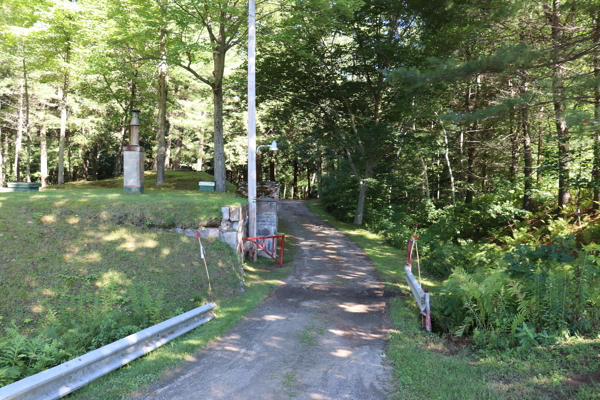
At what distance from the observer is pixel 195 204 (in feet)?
32.4

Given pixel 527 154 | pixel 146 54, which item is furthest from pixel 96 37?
pixel 527 154

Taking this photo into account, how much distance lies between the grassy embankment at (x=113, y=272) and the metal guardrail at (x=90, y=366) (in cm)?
12

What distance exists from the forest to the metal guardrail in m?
4.24

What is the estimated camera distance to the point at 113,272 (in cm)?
673

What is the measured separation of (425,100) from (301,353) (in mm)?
15154

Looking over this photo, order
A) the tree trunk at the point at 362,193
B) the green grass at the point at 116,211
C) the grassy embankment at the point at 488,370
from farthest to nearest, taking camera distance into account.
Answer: the tree trunk at the point at 362,193 < the green grass at the point at 116,211 < the grassy embankment at the point at 488,370

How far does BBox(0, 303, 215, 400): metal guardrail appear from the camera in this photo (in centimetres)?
315

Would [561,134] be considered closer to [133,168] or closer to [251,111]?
[251,111]

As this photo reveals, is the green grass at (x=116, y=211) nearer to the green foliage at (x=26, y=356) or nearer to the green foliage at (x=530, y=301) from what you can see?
the green foliage at (x=26, y=356)

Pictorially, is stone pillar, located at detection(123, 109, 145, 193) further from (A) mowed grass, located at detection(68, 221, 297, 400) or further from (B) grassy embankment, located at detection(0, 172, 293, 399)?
(A) mowed grass, located at detection(68, 221, 297, 400)

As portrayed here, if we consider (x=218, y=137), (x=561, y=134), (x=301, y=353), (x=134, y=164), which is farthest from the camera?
(x=218, y=137)

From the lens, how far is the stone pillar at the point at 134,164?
13.2m

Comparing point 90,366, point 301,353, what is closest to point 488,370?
point 301,353

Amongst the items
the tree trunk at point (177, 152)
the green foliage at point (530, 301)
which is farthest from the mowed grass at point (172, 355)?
the tree trunk at point (177, 152)
